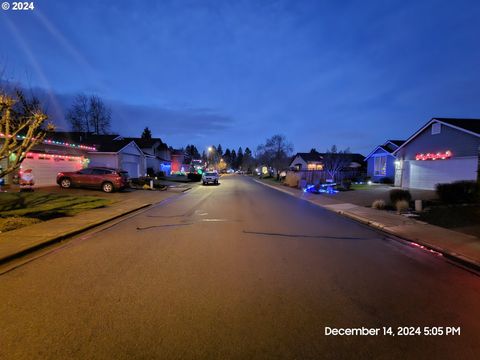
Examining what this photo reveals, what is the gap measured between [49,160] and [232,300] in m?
24.2

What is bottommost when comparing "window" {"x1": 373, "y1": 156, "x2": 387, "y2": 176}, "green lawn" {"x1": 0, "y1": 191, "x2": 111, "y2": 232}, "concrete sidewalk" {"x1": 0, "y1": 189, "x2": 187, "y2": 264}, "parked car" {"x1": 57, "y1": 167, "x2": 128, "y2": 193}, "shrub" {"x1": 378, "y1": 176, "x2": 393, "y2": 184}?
"concrete sidewalk" {"x1": 0, "y1": 189, "x2": 187, "y2": 264}

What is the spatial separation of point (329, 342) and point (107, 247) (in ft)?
19.0

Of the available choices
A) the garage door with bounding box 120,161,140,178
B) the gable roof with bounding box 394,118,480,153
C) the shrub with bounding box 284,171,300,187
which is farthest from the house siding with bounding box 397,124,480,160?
the garage door with bounding box 120,161,140,178

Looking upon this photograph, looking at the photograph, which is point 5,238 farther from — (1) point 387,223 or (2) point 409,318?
(1) point 387,223

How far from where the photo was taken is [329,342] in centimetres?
328

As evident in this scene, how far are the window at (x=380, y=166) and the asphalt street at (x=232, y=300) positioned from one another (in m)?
32.5

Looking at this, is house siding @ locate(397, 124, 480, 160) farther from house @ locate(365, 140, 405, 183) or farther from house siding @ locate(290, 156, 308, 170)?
house siding @ locate(290, 156, 308, 170)

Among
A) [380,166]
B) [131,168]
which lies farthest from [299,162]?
[131,168]

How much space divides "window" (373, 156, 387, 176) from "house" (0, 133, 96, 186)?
1348 inches

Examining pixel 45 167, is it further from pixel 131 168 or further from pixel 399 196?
pixel 399 196

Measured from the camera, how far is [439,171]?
22016 millimetres

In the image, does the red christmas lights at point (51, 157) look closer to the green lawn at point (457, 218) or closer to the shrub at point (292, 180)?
the shrub at point (292, 180)

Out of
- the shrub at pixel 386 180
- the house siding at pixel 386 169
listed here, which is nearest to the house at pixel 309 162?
the house siding at pixel 386 169

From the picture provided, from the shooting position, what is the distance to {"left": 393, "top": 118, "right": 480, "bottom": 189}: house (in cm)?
1978
